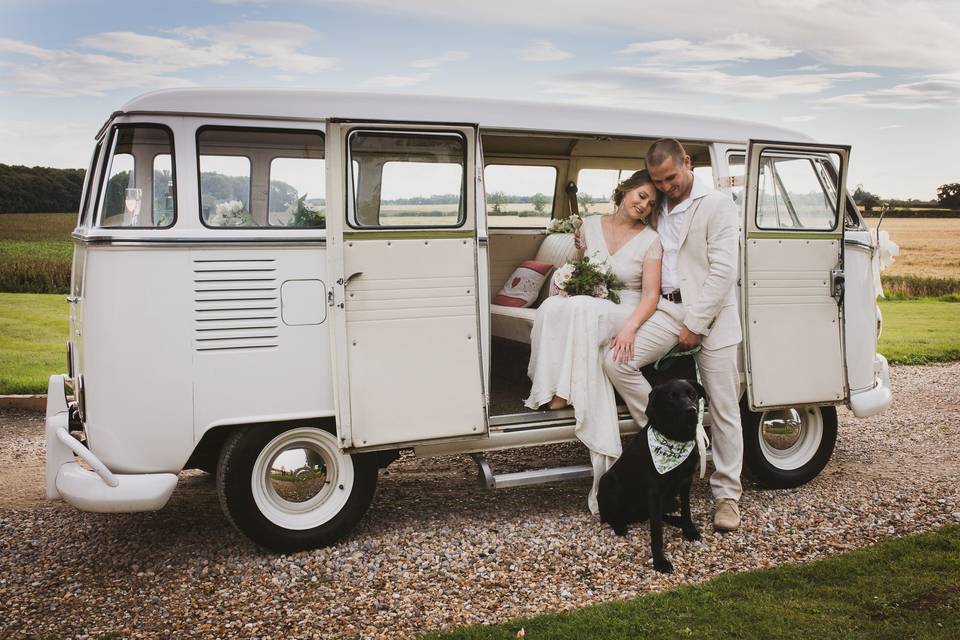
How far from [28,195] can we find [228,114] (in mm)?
7410

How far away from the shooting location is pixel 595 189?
21.7ft

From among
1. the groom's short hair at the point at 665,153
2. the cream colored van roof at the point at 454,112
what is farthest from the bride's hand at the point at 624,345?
the cream colored van roof at the point at 454,112

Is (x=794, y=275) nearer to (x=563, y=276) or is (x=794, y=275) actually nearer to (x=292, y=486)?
(x=563, y=276)

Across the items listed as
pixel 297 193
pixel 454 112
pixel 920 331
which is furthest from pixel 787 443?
pixel 920 331

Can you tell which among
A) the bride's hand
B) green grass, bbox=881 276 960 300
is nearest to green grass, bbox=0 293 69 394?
the bride's hand

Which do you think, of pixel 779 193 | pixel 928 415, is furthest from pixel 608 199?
pixel 928 415

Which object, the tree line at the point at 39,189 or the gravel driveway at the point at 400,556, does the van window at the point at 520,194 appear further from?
the tree line at the point at 39,189

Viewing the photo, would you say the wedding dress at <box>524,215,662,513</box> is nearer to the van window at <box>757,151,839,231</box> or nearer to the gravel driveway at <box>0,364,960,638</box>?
the gravel driveway at <box>0,364,960,638</box>

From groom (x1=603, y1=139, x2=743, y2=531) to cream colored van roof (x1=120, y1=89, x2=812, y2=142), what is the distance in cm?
50

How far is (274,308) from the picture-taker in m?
4.27

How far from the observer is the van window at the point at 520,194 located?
6.36 metres

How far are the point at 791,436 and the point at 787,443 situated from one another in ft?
0.19

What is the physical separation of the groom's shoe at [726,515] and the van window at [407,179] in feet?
7.67

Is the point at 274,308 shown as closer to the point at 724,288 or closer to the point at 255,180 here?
the point at 255,180
